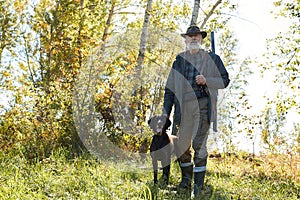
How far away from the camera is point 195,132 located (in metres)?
4.55

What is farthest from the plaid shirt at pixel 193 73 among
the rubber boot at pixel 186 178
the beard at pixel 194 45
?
the rubber boot at pixel 186 178

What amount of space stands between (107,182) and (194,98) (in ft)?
4.69

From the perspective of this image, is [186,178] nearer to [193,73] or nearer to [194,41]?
[193,73]

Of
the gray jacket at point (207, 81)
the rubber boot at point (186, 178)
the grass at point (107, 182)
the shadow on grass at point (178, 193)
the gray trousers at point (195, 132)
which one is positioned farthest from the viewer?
the rubber boot at point (186, 178)

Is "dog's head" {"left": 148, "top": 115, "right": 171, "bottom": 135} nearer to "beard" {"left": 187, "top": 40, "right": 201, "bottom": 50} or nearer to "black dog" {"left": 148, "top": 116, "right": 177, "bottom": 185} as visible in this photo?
"black dog" {"left": 148, "top": 116, "right": 177, "bottom": 185}

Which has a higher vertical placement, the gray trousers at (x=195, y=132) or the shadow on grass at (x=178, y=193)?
the gray trousers at (x=195, y=132)

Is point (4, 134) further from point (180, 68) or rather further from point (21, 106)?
point (180, 68)

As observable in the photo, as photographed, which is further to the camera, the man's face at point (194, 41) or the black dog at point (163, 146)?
the black dog at point (163, 146)

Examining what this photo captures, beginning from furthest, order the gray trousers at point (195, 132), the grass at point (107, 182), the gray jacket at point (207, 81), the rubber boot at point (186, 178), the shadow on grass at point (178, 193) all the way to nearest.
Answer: the rubber boot at point (186, 178) < the gray jacket at point (207, 81) < the gray trousers at point (195, 132) < the shadow on grass at point (178, 193) < the grass at point (107, 182)

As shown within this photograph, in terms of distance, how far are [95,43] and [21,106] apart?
1786mm

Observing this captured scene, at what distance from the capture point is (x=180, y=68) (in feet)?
16.0

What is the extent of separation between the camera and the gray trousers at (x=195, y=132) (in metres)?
4.45

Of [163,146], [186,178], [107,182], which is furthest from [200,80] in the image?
[107,182]

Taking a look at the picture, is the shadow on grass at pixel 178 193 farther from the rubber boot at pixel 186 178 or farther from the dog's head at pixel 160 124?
the dog's head at pixel 160 124
